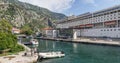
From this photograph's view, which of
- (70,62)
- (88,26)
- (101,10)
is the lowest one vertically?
(70,62)

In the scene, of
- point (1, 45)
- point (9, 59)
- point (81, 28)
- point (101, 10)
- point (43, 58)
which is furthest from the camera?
point (81, 28)

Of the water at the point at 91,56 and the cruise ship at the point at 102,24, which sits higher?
the cruise ship at the point at 102,24

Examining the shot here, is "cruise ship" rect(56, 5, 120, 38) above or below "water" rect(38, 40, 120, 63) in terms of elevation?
above

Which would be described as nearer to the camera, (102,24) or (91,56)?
(91,56)

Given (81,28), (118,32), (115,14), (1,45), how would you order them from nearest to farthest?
(1,45) < (118,32) < (115,14) < (81,28)

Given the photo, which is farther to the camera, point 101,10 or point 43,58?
point 101,10

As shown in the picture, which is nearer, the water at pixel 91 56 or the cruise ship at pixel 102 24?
the water at pixel 91 56

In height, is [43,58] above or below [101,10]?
below

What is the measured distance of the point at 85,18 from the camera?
17588cm

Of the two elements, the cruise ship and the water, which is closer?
the water

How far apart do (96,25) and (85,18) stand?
22.3 meters

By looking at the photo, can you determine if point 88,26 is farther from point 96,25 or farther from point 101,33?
point 101,33

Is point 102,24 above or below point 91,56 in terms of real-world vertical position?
above

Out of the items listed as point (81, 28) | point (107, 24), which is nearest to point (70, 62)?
point (107, 24)
